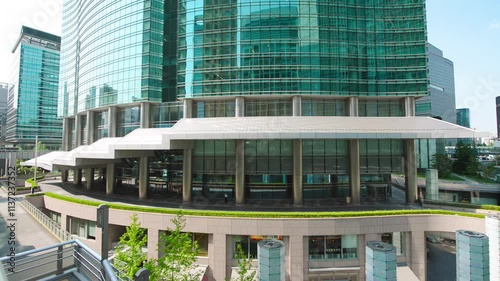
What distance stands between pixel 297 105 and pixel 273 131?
29.9 ft

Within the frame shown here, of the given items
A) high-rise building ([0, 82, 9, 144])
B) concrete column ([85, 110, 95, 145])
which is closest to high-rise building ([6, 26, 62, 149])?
high-rise building ([0, 82, 9, 144])

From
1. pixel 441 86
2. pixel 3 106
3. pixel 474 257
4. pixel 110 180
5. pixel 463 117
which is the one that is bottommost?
pixel 474 257

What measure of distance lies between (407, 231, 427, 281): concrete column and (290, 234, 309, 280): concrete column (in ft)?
32.3

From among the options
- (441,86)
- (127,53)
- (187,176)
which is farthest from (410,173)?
(441,86)

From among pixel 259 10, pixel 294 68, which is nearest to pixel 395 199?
pixel 294 68

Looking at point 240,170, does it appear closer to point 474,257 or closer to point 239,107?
point 239,107

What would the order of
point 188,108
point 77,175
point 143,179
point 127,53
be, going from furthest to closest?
point 77,175 < point 127,53 < point 188,108 < point 143,179

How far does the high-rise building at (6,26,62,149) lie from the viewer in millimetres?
98438

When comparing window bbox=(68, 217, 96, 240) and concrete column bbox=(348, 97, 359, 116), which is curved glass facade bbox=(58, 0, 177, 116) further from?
concrete column bbox=(348, 97, 359, 116)

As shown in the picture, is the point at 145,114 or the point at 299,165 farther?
the point at 145,114

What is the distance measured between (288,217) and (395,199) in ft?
65.4

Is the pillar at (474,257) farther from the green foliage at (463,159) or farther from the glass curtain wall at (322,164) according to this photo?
the green foliage at (463,159)

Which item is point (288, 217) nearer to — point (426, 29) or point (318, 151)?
point (318, 151)

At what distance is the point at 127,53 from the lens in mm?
40188
